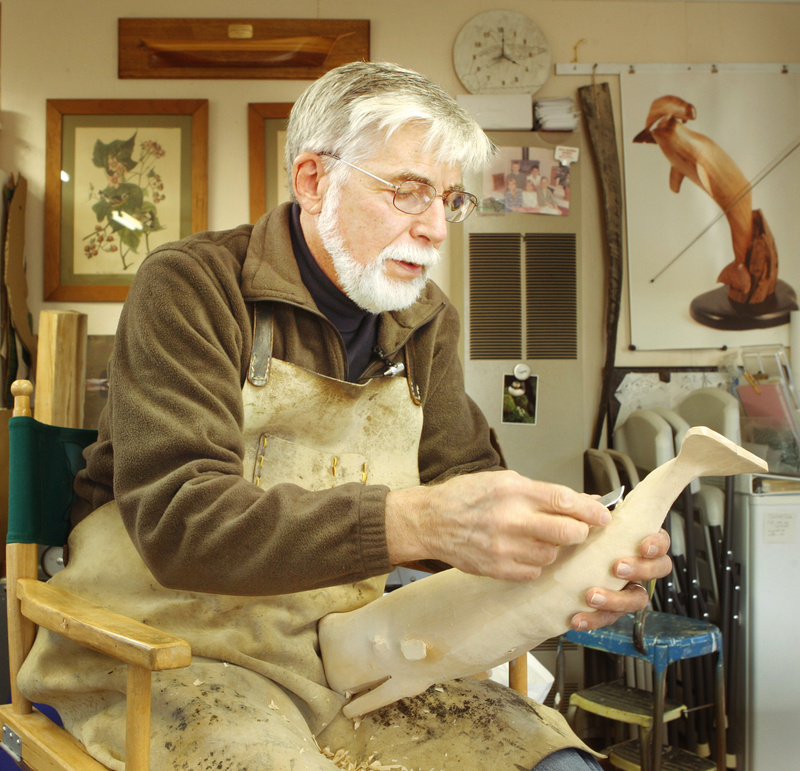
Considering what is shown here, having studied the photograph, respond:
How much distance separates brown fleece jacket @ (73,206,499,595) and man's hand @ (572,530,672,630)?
27cm

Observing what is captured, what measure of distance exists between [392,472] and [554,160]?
206cm

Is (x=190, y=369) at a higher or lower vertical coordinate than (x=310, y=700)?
higher

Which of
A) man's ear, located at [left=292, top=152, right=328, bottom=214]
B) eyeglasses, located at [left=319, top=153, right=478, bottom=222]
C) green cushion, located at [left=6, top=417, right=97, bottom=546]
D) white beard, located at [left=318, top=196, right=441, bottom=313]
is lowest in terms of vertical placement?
green cushion, located at [left=6, top=417, right=97, bottom=546]

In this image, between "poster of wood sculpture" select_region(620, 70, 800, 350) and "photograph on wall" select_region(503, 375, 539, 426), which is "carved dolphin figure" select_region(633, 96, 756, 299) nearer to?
"poster of wood sculpture" select_region(620, 70, 800, 350)

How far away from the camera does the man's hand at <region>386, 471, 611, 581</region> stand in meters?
0.84

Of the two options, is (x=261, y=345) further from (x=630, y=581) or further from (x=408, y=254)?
(x=630, y=581)

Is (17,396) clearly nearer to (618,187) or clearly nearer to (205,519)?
(205,519)

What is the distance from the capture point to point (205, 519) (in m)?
0.93

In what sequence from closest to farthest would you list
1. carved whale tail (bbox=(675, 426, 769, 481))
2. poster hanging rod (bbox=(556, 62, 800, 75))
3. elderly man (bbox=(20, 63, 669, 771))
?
1. carved whale tail (bbox=(675, 426, 769, 481))
2. elderly man (bbox=(20, 63, 669, 771))
3. poster hanging rod (bbox=(556, 62, 800, 75))

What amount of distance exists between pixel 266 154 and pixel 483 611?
2.51 meters

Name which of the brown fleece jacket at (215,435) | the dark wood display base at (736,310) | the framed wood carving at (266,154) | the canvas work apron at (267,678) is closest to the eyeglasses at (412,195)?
the brown fleece jacket at (215,435)

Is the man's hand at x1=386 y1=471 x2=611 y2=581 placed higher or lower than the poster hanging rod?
lower

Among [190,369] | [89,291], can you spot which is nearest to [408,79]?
[190,369]

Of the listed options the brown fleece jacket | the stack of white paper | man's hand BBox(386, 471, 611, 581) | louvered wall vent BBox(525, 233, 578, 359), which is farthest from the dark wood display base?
man's hand BBox(386, 471, 611, 581)
